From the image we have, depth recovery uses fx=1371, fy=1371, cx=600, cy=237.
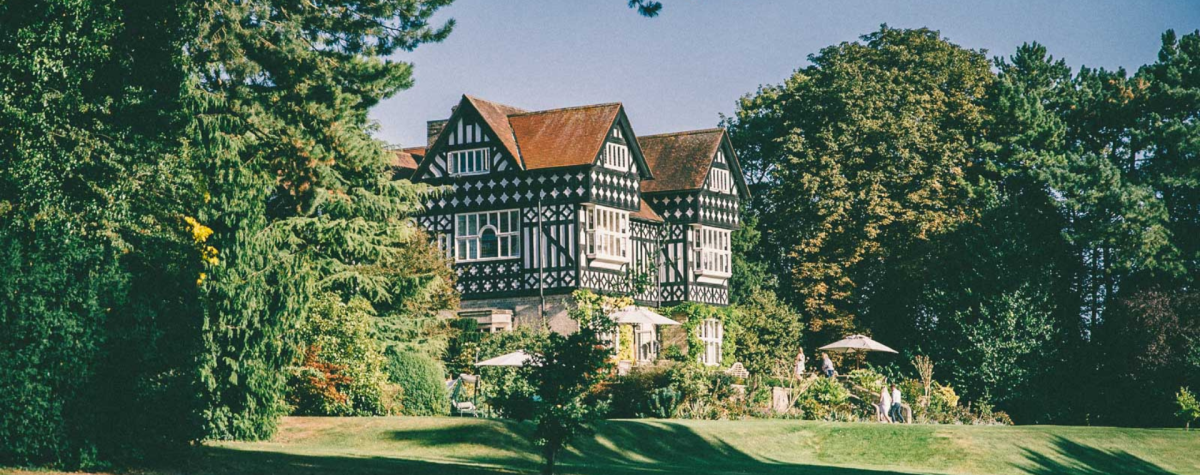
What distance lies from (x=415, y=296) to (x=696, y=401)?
28.7 ft

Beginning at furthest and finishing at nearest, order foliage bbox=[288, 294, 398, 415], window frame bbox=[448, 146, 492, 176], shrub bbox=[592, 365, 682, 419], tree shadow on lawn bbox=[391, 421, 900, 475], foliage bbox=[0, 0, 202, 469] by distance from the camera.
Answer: window frame bbox=[448, 146, 492, 176] < shrub bbox=[592, 365, 682, 419] < foliage bbox=[288, 294, 398, 415] < tree shadow on lawn bbox=[391, 421, 900, 475] < foliage bbox=[0, 0, 202, 469]

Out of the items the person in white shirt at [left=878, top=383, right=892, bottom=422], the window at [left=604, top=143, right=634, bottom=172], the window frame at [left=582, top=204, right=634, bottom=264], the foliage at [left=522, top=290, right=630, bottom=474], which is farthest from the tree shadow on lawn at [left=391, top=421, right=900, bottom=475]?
the window at [left=604, top=143, right=634, bottom=172]

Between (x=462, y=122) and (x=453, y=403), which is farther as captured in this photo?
(x=462, y=122)

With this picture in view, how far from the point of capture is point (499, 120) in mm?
47625

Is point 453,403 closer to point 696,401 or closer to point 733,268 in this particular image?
Result: point 696,401

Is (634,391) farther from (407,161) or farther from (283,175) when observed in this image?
(407,161)

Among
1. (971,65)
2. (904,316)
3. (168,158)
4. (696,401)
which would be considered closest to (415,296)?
(696,401)

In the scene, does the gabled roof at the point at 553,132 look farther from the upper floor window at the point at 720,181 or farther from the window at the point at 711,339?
the window at the point at 711,339

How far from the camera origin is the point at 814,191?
Result: 174ft

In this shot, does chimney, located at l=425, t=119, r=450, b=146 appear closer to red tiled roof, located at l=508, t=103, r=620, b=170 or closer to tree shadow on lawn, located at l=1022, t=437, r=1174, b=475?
red tiled roof, located at l=508, t=103, r=620, b=170

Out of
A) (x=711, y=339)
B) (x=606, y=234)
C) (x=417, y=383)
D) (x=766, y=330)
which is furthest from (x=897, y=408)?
(x=766, y=330)

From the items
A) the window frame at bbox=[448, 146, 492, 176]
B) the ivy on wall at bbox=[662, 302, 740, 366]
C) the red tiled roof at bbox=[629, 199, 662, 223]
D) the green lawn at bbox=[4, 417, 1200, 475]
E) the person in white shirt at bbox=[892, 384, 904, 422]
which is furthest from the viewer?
the red tiled roof at bbox=[629, 199, 662, 223]

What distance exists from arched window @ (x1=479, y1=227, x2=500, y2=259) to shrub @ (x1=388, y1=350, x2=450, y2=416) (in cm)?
1320

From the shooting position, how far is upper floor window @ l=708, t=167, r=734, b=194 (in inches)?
2048
